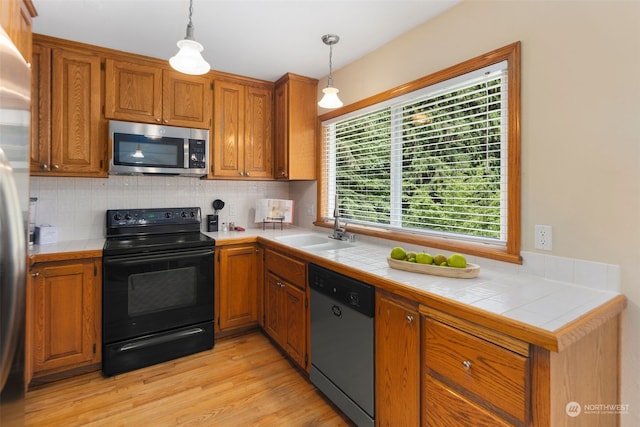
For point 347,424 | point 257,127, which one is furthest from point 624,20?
point 257,127

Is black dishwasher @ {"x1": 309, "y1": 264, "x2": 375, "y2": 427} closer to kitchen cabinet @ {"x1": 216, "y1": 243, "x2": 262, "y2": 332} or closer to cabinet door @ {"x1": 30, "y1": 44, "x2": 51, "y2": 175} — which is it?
kitchen cabinet @ {"x1": 216, "y1": 243, "x2": 262, "y2": 332}

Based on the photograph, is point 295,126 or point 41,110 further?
point 295,126

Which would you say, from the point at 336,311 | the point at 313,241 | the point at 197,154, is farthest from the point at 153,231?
the point at 336,311

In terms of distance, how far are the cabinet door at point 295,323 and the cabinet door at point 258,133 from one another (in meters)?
1.36

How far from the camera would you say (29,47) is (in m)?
1.97

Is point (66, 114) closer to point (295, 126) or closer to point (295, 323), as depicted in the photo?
point (295, 126)

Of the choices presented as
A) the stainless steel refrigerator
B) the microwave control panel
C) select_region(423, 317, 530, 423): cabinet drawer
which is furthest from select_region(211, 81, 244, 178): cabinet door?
select_region(423, 317, 530, 423): cabinet drawer

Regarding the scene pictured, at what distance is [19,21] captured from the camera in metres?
1.74

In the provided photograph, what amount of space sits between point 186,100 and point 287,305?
6.48 feet

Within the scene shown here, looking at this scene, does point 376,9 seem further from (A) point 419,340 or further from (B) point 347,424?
(B) point 347,424

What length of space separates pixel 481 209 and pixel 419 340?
0.88 metres

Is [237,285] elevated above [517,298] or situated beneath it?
situated beneath

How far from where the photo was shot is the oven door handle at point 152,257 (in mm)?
2266

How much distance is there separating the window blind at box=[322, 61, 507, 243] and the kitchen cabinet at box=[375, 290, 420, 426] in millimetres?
734
